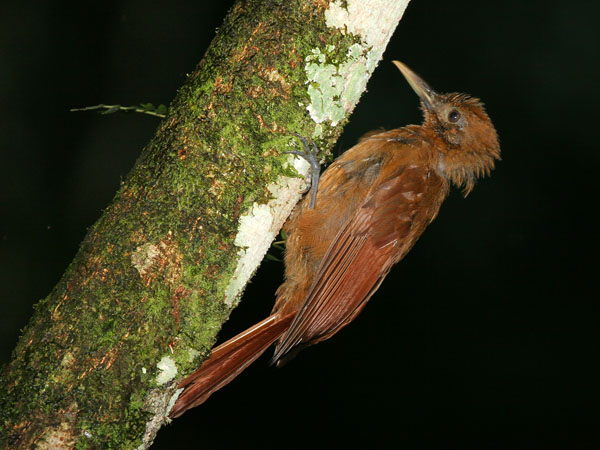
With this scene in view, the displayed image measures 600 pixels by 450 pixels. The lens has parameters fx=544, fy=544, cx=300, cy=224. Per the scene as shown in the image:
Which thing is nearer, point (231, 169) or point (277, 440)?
point (231, 169)

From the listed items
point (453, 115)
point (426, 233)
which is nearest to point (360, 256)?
point (453, 115)

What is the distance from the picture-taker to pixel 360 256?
294 cm

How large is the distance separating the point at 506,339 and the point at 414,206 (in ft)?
15.9

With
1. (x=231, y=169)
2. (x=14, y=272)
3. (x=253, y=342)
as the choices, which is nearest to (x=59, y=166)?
(x=14, y=272)

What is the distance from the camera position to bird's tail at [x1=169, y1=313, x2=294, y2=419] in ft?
8.14

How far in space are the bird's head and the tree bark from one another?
1512 mm

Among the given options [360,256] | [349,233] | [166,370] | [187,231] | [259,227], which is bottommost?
[360,256]

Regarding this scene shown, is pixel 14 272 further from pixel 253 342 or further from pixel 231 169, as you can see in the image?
pixel 231 169

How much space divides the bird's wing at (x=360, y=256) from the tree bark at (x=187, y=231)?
98 centimetres

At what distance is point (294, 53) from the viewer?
1.83 meters

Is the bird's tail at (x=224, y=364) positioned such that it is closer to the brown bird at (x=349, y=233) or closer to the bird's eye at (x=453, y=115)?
the brown bird at (x=349, y=233)

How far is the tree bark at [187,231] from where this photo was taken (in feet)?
5.41

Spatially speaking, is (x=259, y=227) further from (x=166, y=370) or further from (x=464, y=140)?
(x=464, y=140)

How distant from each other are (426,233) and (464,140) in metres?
3.91
